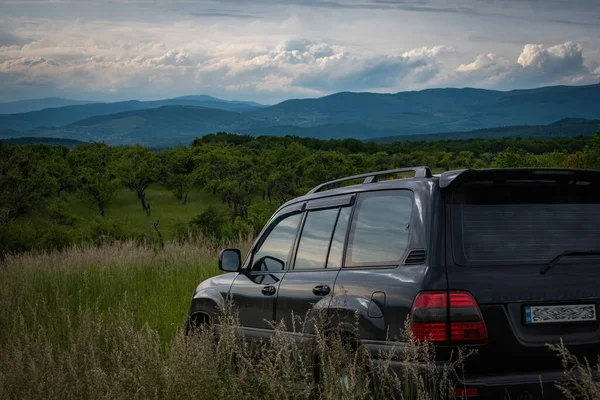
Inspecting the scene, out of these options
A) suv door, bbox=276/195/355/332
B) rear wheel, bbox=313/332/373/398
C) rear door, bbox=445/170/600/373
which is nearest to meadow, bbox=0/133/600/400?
rear wheel, bbox=313/332/373/398

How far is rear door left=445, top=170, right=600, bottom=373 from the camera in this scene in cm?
458

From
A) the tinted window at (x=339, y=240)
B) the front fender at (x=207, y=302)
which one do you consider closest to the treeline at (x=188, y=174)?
the front fender at (x=207, y=302)

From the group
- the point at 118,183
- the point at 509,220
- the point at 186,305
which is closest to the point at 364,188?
the point at 509,220

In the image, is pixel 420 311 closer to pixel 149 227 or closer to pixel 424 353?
pixel 424 353

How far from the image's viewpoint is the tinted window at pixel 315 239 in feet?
19.0

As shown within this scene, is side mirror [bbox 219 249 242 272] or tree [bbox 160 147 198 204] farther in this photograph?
tree [bbox 160 147 198 204]

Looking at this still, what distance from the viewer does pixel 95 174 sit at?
443 ft

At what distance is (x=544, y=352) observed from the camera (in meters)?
4.62

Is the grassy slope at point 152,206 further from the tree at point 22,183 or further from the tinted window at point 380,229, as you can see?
the tinted window at point 380,229

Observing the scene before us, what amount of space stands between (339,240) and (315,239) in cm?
43

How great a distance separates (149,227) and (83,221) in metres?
11.1

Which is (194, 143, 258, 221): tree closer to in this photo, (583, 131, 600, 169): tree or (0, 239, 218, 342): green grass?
(583, 131, 600, 169): tree

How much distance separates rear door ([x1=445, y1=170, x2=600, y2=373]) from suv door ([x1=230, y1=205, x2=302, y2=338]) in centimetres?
191

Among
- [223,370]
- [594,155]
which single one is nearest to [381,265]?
[223,370]
